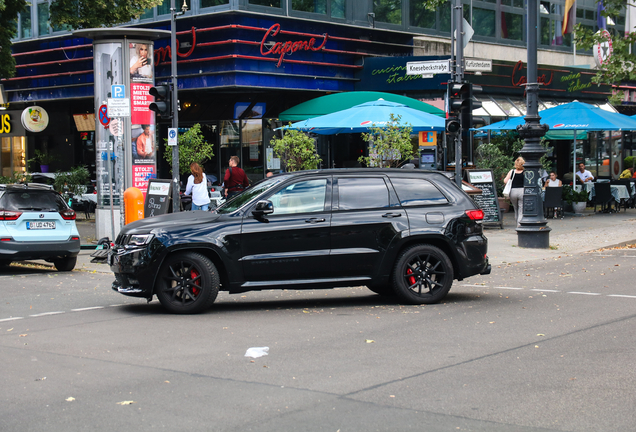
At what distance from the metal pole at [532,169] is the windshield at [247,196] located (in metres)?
8.28

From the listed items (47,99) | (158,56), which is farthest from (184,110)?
(47,99)

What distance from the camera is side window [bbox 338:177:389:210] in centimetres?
979

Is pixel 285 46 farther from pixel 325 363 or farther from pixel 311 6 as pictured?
pixel 325 363

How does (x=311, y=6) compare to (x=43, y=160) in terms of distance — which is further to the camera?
(x=43, y=160)

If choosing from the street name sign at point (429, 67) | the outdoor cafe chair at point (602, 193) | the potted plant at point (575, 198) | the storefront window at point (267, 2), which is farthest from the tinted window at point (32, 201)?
the outdoor cafe chair at point (602, 193)

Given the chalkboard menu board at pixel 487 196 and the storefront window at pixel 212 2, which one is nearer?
the chalkboard menu board at pixel 487 196

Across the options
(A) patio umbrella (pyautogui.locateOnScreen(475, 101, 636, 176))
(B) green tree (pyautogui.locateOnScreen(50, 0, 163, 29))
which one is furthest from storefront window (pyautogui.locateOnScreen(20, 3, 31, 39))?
(A) patio umbrella (pyautogui.locateOnScreen(475, 101, 636, 176))

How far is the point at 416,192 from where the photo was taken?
33.1ft

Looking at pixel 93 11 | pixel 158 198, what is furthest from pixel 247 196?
pixel 93 11

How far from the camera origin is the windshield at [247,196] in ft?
31.6

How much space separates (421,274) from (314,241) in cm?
142

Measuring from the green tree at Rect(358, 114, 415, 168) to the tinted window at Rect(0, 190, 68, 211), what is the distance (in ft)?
26.9

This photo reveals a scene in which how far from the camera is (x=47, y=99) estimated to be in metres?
30.5

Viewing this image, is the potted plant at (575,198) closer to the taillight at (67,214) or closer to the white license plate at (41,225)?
the taillight at (67,214)
